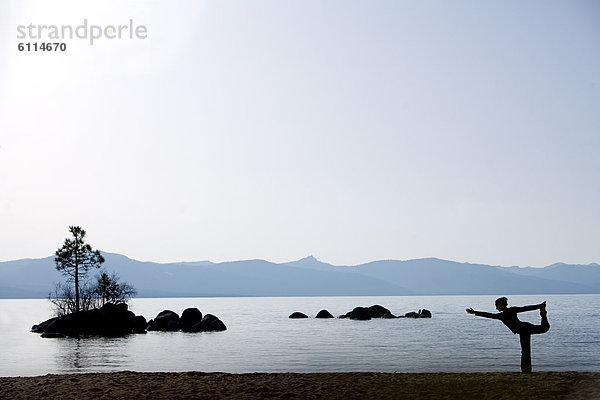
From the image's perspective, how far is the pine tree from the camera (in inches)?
2719

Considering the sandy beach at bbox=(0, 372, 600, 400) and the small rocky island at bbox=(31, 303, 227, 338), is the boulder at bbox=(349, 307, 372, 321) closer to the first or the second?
the small rocky island at bbox=(31, 303, 227, 338)

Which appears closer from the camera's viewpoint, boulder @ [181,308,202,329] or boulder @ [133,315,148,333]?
boulder @ [133,315,148,333]

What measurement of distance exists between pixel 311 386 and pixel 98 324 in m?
55.4

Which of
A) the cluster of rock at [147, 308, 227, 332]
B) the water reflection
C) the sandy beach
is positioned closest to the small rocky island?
the cluster of rock at [147, 308, 227, 332]

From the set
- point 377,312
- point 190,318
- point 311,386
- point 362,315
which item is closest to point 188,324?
point 190,318

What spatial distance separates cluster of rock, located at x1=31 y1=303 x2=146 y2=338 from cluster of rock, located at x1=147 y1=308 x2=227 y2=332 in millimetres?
2646

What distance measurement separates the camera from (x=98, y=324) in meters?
68.0

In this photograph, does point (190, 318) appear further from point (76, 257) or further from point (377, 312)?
point (377, 312)

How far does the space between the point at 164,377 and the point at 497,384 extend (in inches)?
434

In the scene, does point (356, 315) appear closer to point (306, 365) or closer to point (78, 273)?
point (78, 273)

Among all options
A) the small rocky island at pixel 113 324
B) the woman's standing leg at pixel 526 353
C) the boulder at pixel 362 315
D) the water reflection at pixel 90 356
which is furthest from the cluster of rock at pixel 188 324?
the woman's standing leg at pixel 526 353

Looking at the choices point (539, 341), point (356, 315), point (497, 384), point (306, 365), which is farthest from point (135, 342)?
point (356, 315)

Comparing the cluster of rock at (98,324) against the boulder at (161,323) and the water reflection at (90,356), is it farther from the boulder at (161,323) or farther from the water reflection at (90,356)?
the water reflection at (90,356)

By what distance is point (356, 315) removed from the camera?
351ft
